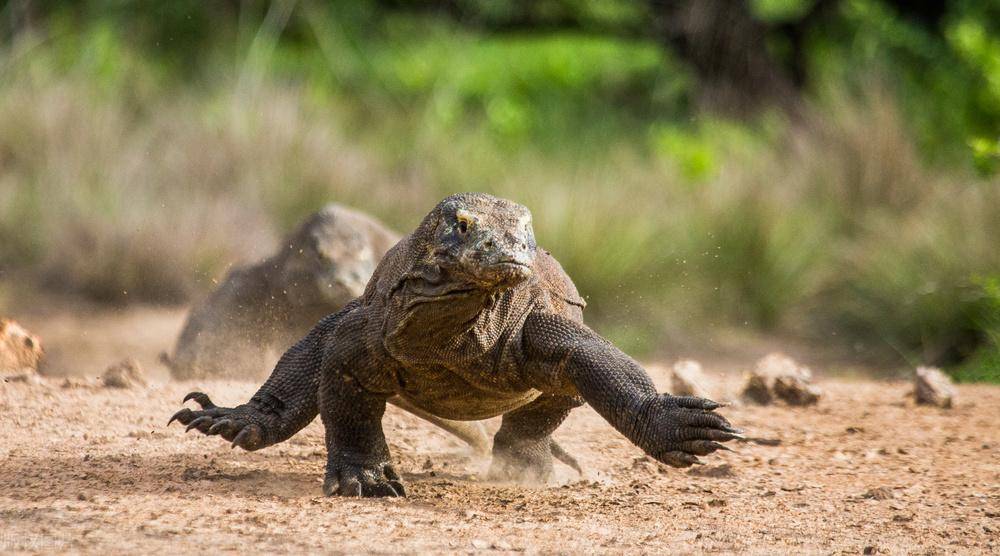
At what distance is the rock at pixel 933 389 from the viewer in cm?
766

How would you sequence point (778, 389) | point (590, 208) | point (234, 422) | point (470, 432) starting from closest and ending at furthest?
point (234, 422)
point (470, 432)
point (778, 389)
point (590, 208)

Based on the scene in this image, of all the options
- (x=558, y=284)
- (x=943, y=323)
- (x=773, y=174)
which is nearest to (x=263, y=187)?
(x=773, y=174)

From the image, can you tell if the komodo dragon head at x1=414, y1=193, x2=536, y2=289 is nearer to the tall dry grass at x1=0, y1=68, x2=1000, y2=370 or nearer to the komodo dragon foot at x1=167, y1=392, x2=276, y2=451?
the komodo dragon foot at x1=167, y1=392, x2=276, y2=451

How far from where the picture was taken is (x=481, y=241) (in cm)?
397

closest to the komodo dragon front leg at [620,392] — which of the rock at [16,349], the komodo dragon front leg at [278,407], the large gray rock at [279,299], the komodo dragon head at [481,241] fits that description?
the komodo dragon head at [481,241]

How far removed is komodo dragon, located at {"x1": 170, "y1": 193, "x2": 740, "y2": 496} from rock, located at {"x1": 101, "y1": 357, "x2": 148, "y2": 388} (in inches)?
77.2

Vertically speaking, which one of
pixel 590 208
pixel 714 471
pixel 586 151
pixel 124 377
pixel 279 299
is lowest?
pixel 124 377

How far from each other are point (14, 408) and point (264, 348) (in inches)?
70.9

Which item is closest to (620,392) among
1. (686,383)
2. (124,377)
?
(686,383)

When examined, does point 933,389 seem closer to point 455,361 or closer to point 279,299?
point 279,299

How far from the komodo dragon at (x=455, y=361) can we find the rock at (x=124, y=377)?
77.2 inches

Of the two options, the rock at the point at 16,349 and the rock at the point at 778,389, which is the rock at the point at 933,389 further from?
the rock at the point at 16,349

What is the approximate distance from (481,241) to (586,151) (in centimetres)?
1273

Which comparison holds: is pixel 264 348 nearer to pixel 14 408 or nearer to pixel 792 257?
pixel 14 408
